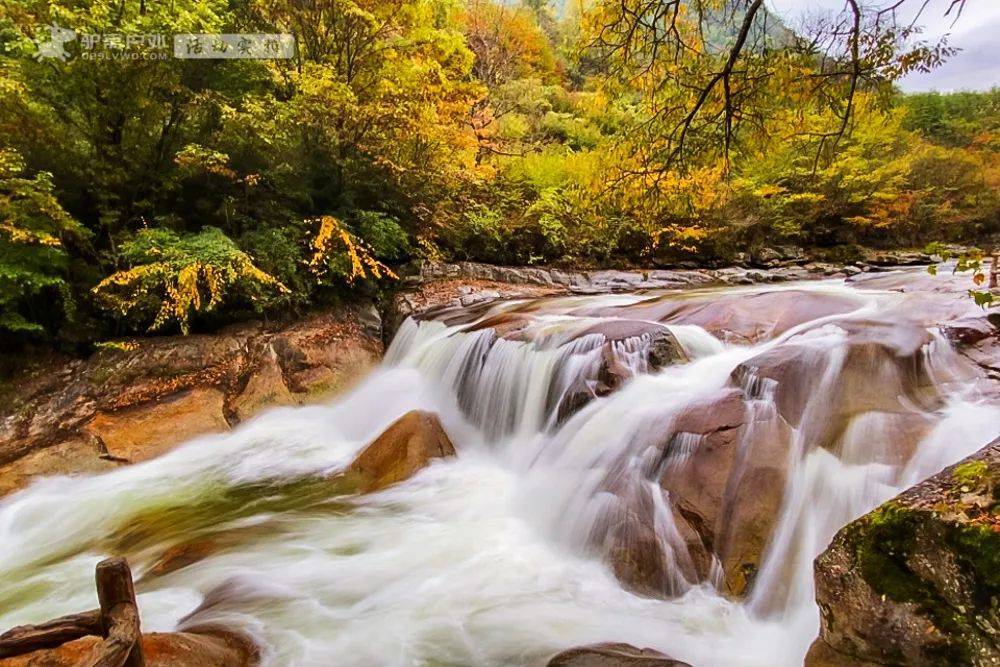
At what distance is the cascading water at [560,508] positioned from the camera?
3230 millimetres

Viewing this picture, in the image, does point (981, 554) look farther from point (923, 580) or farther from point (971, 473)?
point (971, 473)

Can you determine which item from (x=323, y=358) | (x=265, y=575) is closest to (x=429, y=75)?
(x=323, y=358)

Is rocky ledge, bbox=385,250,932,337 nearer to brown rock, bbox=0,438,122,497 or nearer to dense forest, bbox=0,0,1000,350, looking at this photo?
dense forest, bbox=0,0,1000,350

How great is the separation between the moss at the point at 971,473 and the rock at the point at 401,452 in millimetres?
4488

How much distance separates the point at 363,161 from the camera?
28.9 ft

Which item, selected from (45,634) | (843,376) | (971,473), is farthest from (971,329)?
(45,634)

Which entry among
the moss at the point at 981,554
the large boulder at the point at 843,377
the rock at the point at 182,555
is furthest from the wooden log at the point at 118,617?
the large boulder at the point at 843,377

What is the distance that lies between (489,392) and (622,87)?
380cm

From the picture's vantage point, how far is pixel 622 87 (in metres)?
3.83

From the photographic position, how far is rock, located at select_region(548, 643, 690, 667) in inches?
98.3

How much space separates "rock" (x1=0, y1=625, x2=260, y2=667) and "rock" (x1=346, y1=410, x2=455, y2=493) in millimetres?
2208

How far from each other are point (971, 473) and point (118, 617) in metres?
3.34

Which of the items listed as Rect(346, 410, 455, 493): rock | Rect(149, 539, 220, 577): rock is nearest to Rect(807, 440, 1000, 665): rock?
Rect(346, 410, 455, 493): rock

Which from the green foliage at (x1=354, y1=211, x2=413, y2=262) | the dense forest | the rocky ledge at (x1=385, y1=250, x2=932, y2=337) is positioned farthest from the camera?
the rocky ledge at (x1=385, y1=250, x2=932, y2=337)
